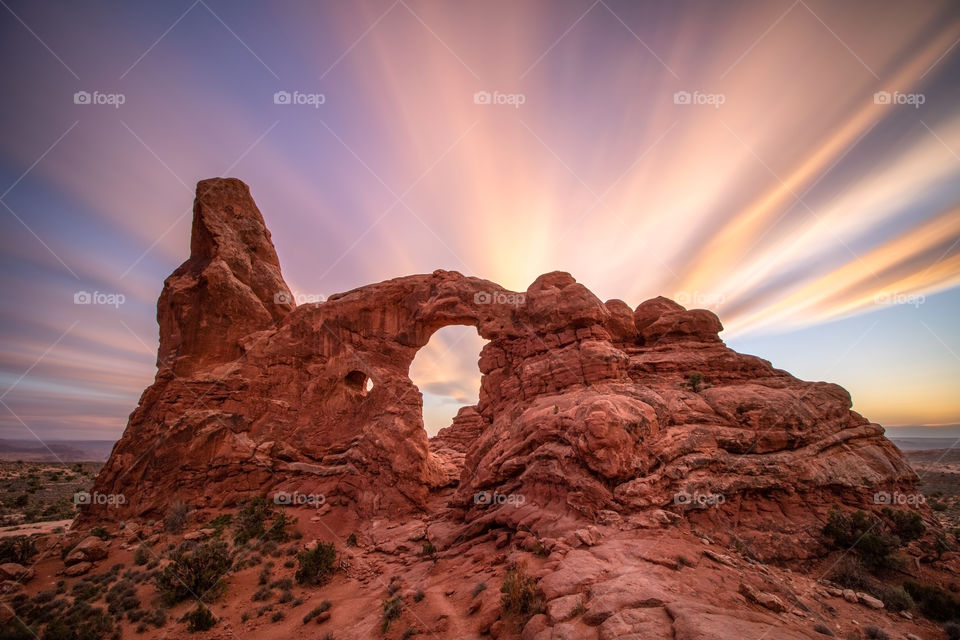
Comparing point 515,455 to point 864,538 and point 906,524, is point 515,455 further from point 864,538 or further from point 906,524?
point 906,524

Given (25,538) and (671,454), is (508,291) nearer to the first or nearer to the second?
(671,454)

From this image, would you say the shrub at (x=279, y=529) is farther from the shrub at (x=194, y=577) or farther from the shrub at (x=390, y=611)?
the shrub at (x=390, y=611)

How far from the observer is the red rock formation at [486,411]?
12.4 metres

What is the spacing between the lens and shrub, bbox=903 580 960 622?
8.18 meters

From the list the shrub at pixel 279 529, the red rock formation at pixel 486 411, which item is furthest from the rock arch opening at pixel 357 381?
the shrub at pixel 279 529

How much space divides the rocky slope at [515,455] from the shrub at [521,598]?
156mm

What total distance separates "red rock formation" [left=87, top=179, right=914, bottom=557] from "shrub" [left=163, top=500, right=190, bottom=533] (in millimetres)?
1025

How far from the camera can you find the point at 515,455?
1538cm

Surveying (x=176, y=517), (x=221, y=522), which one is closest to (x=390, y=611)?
(x=221, y=522)

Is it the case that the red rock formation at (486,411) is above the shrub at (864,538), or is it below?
above

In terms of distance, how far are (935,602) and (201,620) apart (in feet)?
69.3

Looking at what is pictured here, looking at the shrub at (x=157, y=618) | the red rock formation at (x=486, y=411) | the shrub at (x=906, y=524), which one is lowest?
the shrub at (x=157, y=618)

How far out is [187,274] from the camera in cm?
2642

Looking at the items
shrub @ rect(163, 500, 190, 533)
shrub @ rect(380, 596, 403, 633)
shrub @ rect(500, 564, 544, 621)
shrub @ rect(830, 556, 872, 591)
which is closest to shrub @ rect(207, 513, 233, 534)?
shrub @ rect(163, 500, 190, 533)
